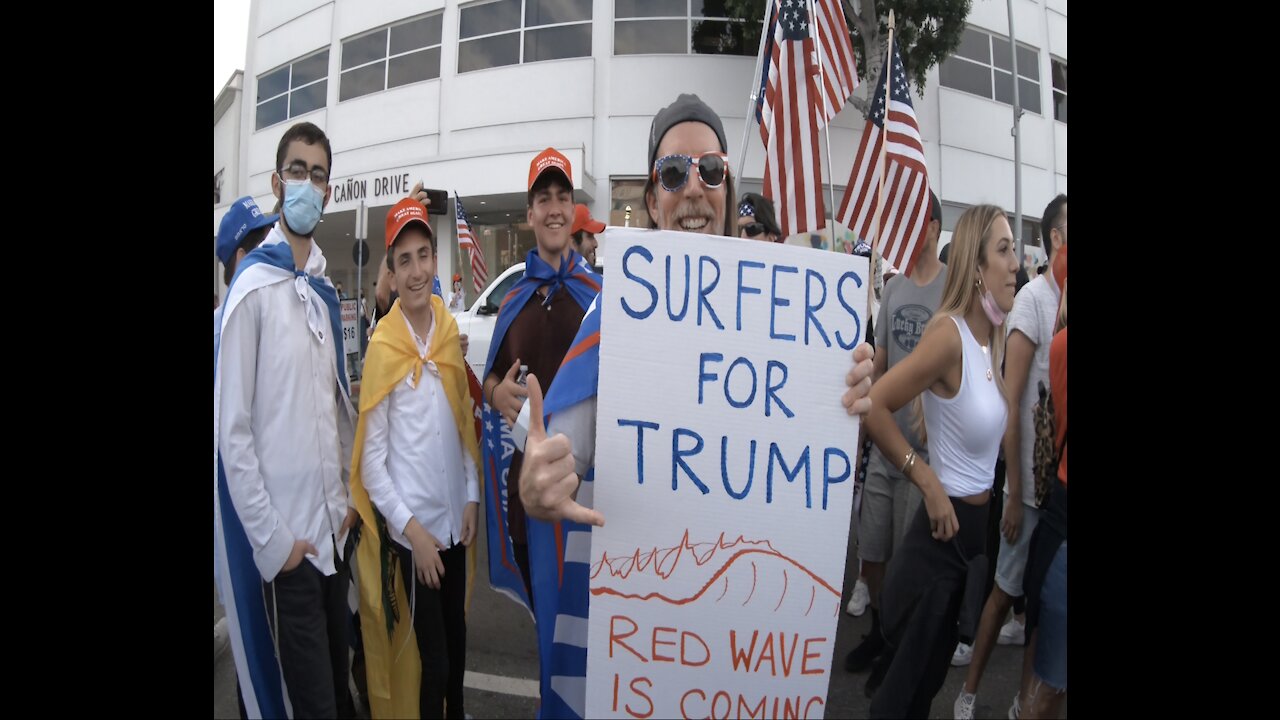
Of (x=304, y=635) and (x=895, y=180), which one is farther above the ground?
(x=895, y=180)

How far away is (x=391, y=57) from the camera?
16.8m

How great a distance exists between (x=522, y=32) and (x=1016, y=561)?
50.3ft

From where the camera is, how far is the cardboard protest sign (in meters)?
1.51

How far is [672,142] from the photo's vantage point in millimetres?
1792

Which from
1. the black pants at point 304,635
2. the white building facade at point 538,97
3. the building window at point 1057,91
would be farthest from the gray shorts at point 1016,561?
the building window at point 1057,91

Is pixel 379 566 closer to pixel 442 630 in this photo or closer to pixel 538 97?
Result: pixel 442 630

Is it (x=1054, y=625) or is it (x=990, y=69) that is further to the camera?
(x=990, y=69)

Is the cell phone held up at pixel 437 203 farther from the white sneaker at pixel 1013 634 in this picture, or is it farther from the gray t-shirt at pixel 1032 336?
the white sneaker at pixel 1013 634

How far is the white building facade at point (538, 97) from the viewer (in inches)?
587

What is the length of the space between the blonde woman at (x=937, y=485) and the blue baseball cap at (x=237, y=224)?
272 cm

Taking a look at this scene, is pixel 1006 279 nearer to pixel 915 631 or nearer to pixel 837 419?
pixel 915 631

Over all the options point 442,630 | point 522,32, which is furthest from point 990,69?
point 442,630
